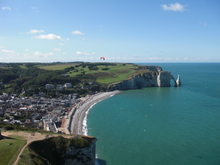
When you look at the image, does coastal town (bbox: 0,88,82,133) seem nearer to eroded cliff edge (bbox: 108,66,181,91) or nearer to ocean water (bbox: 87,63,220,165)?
ocean water (bbox: 87,63,220,165)

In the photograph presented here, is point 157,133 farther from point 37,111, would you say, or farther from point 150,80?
point 150,80

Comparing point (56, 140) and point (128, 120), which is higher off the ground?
point (56, 140)

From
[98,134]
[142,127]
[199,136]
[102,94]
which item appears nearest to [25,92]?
[102,94]

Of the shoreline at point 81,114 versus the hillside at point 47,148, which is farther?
the shoreline at point 81,114

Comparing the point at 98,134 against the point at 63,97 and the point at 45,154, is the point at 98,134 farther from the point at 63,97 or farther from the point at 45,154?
the point at 63,97

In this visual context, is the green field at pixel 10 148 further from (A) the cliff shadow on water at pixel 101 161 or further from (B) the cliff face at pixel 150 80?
(B) the cliff face at pixel 150 80

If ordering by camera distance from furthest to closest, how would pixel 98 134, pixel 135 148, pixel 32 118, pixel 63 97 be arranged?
pixel 63 97 < pixel 32 118 < pixel 98 134 < pixel 135 148

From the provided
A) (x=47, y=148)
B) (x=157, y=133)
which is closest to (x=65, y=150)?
(x=47, y=148)

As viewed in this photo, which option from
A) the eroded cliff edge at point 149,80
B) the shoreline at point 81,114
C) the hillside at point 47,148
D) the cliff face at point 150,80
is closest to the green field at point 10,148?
the hillside at point 47,148
